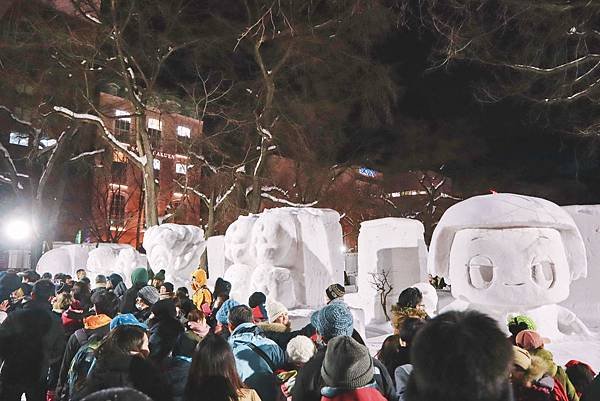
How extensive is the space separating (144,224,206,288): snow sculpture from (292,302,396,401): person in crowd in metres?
9.28

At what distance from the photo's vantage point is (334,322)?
289cm

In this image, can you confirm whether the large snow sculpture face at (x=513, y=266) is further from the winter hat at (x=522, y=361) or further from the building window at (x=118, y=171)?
the building window at (x=118, y=171)

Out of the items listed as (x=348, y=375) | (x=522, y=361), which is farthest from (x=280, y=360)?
(x=522, y=361)

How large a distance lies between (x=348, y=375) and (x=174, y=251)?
33.8 feet

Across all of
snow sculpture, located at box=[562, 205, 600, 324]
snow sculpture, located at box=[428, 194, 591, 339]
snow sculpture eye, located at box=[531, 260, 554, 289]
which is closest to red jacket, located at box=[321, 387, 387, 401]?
snow sculpture, located at box=[428, 194, 591, 339]

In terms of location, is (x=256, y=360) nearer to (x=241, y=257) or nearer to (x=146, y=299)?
(x=146, y=299)

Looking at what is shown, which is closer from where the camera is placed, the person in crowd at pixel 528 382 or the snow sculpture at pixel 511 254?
the person in crowd at pixel 528 382

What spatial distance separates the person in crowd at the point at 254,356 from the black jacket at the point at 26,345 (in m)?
1.33

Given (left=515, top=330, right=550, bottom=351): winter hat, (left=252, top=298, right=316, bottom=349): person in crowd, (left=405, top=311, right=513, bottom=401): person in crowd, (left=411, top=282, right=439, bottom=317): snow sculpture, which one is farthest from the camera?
(left=411, top=282, right=439, bottom=317): snow sculpture

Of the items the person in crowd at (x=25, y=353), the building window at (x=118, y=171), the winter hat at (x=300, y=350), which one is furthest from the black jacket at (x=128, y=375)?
the building window at (x=118, y=171)

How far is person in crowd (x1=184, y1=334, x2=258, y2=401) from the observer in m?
2.30

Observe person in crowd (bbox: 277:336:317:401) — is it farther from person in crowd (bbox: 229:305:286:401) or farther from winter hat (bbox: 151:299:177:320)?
winter hat (bbox: 151:299:177:320)

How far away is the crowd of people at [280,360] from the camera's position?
5.23ft

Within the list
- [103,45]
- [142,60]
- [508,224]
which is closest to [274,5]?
[142,60]
